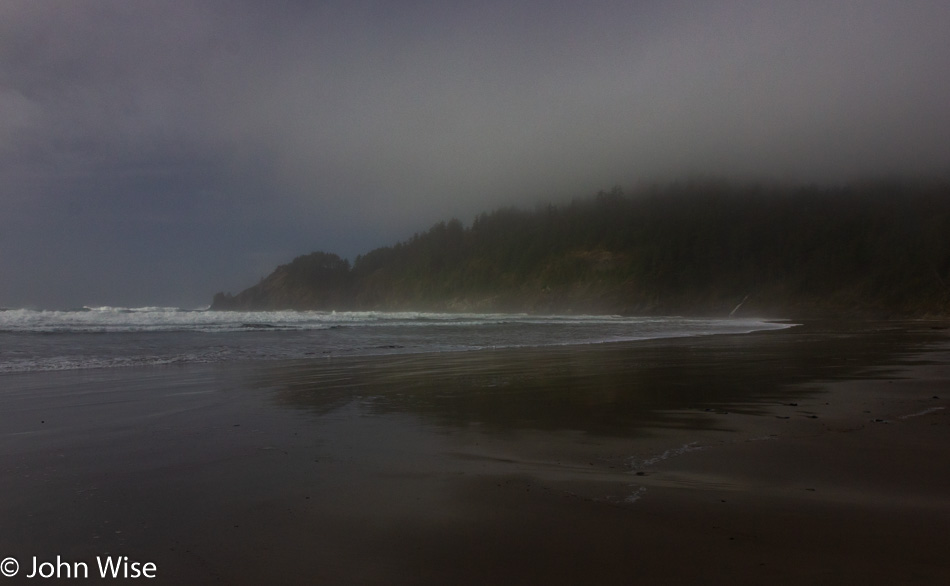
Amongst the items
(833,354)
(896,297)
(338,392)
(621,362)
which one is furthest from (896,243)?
(338,392)

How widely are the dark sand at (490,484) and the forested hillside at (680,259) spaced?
182 ft

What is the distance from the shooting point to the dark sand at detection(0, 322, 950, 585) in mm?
2248

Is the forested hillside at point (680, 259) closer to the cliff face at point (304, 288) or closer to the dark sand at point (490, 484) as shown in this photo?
the cliff face at point (304, 288)

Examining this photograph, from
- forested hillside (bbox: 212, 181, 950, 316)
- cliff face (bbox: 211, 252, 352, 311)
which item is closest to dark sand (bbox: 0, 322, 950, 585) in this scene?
forested hillside (bbox: 212, 181, 950, 316)

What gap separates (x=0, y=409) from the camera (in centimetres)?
606

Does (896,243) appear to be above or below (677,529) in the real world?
above

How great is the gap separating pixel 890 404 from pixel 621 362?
16.5 ft

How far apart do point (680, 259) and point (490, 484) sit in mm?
77128

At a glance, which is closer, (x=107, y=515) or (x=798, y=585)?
(x=798, y=585)

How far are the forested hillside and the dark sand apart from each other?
55.5m

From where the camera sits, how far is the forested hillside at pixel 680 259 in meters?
56.6

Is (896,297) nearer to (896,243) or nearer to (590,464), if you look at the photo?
(896,243)

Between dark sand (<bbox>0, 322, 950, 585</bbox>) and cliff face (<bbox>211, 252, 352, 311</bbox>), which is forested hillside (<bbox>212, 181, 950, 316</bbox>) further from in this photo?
dark sand (<bbox>0, 322, 950, 585</bbox>)

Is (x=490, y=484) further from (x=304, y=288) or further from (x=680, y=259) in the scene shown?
(x=304, y=288)
